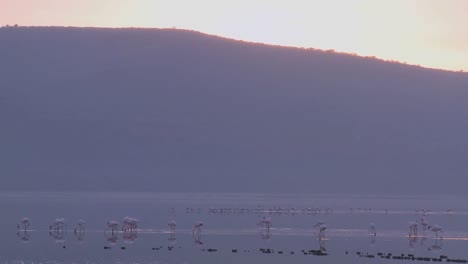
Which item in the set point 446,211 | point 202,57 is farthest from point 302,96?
point 446,211

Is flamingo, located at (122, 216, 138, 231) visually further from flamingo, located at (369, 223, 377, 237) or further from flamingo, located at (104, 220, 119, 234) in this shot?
flamingo, located at (369, 223, 377, 237)

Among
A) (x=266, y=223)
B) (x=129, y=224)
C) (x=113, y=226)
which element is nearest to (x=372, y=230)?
(x=266, y=223)

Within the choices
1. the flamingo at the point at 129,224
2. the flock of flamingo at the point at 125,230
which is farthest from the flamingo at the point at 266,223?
the flamingo at the point at 129,224

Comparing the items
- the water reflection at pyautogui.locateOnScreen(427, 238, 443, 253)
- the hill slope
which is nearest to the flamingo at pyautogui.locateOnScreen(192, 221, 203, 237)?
the water reflection at pyautogui.locateOnScreen(427, 238, 443, 253)

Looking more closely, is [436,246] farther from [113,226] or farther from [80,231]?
[80,231]

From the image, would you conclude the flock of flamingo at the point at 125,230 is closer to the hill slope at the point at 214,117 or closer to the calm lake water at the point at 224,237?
the calm lake water at the point at 224,237

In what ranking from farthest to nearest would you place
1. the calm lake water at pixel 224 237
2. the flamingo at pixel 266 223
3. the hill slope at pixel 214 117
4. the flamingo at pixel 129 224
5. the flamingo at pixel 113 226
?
the hill slope at pixel 214 117
the flamingo at pixel 266 223
the flamingo at pixel 129 224
the flamingo at pixel 113 226
the calm lake water at pixel 224 237
